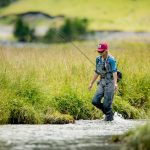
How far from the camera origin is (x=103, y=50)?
17625 millimetres

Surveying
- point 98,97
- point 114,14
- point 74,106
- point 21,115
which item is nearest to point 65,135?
point 21,115

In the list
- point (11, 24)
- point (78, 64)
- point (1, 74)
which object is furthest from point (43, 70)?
point (11, 24)

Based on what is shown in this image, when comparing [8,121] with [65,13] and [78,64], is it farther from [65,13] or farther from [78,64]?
[65,13]

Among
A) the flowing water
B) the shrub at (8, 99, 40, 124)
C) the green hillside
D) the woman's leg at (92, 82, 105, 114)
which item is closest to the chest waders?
the woman's leg at (92, 82, 105, 114)

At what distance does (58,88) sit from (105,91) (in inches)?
60.6

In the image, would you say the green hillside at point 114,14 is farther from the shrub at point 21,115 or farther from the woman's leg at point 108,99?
the shrub at point 21,115

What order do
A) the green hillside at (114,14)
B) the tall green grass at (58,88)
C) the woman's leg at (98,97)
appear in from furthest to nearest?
the green hillside at (114,14)
the woman's leg at (98,97)
the tall green grass at (58,88)

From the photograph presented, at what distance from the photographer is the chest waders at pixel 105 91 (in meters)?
17.5

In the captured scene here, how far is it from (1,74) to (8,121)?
1.63m

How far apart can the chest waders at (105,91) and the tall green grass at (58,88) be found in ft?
1.72

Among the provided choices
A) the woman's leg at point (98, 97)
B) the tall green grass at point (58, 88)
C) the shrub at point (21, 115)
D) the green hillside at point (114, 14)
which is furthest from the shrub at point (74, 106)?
the green hillside at point (114, 14)

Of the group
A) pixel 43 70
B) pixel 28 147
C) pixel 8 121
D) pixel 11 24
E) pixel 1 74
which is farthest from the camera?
pixel 11 24

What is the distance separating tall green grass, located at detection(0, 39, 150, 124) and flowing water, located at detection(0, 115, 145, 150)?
0.72 m

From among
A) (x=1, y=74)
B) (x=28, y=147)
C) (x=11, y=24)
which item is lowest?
(x=28, y=147)
